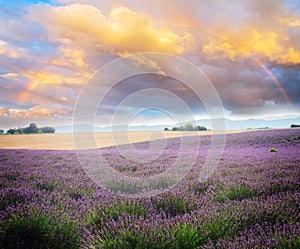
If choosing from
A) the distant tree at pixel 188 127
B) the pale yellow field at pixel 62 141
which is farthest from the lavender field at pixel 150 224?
the distant tree at pixel 188 127

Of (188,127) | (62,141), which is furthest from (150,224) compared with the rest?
(188,127)

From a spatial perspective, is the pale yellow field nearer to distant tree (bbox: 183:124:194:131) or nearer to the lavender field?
distant tree (bbox: 183:124:194:131)

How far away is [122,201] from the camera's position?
10.2 ft

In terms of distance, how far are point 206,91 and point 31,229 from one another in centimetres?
515

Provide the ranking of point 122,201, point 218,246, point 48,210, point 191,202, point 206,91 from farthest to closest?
point 206,91
point 191,202
point 122,201
point 48,210
point 218,246

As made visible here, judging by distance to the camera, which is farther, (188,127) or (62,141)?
(188,127)

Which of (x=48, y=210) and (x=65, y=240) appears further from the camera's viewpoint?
(x=48, y=210)

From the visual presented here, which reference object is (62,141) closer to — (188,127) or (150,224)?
(188,127)

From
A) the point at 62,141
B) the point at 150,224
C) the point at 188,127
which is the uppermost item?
the point at 188,127

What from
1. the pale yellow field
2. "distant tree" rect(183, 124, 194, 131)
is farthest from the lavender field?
"distant tree" rect(183, 124, 194, 131)

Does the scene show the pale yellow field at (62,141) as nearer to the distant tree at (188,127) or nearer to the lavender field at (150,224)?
the distant tree at (188,127)

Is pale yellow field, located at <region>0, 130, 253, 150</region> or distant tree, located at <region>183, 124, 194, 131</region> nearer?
pale yellow field, located at <region>0, 130, 253, 150</region>

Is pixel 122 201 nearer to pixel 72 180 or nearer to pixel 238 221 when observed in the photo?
pixel 238 221

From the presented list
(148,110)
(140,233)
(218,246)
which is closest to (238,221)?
(218,246)
